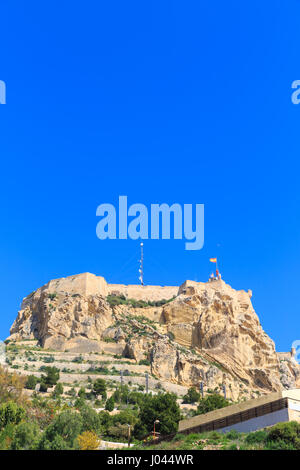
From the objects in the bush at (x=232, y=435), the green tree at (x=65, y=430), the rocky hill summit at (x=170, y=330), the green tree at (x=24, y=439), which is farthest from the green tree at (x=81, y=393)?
the bush at (x=232, y=435)

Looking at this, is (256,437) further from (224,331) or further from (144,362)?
(224,331)

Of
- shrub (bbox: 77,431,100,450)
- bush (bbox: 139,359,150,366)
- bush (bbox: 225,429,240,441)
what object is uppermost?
bush (bbox: 139,359,150,366)

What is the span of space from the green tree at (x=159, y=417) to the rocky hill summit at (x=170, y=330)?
696 inches

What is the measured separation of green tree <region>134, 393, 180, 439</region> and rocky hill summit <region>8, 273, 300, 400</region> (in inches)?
696

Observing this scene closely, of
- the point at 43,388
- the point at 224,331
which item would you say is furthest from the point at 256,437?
the point at 224,331

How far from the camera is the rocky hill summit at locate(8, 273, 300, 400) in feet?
173

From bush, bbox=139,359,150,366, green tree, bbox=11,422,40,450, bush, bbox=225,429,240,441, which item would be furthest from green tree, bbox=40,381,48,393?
bush, bbox=225,429,240,441

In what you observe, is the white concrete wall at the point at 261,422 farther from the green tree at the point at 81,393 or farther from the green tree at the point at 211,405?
the green tree at the point at 81,393

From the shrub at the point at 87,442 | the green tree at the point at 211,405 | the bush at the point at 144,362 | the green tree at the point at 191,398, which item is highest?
the bush at the point at 144,362

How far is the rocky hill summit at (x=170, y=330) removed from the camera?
52.6m

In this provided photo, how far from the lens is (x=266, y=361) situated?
62.2 metres

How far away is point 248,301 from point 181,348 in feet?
53.3

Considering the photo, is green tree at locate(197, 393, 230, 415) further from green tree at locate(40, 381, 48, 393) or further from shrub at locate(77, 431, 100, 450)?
shrub at locate(77, 431, 100, 450)
